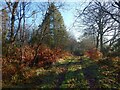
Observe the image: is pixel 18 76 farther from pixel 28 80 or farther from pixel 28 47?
pixel 28 47

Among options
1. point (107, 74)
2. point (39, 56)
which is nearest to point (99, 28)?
point (39, 56)

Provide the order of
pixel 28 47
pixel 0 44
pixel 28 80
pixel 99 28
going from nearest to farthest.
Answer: pixel 28 80 → pixel 0 44 → pixel 28 47 → pixel 99 28

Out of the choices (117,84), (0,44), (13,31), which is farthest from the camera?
(13,31)

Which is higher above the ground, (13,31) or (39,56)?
(13,31)

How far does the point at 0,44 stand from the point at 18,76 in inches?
222

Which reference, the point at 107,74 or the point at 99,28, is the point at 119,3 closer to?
the point at 107,74

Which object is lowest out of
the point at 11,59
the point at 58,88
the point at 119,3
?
the point at 58,88

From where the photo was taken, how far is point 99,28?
42.7 meters

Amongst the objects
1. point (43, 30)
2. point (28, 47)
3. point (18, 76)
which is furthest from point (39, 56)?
point (18, 76)

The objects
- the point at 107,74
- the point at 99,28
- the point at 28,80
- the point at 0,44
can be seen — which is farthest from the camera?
the point at 99,28

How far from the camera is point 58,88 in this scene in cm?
1365

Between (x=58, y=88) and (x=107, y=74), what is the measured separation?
5312 mm

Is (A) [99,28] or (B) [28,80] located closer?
(B) [28,80]

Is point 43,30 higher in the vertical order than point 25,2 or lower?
lower
